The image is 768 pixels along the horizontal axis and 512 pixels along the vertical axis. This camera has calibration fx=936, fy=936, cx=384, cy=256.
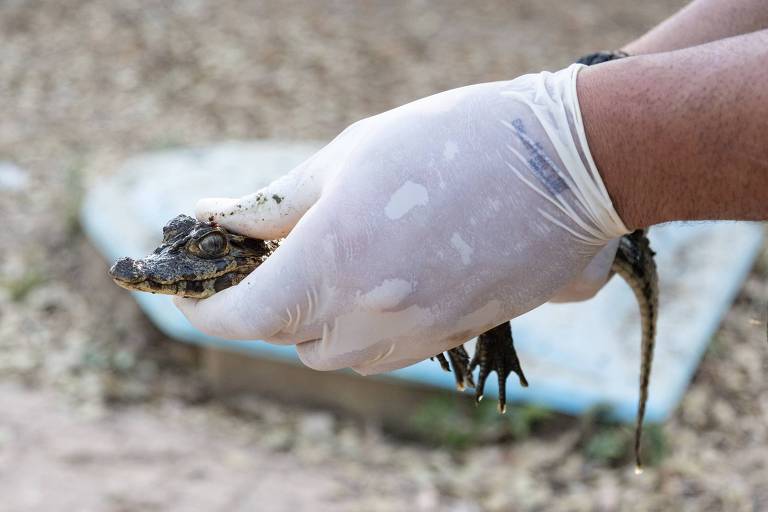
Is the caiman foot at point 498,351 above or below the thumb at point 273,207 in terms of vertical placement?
below

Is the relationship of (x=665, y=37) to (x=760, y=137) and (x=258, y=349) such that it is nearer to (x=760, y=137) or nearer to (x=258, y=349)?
(x=760, y=137)

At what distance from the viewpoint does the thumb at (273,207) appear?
1.41 meters

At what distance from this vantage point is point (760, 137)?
1.10m

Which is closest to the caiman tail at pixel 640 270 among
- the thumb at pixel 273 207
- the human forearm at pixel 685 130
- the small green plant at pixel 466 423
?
the human forearm at pixel 685 130

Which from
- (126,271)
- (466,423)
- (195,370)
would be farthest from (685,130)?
(195,370)

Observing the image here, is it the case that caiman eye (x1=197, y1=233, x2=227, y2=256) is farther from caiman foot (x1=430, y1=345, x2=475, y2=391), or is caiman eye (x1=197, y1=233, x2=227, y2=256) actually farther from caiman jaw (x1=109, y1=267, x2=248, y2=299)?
caiman foot (x1=430, y1=345, x2=475, y2=391)

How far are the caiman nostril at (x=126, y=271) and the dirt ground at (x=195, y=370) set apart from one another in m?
1.09

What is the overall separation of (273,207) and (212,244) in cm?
12

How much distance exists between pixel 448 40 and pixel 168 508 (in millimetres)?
4418

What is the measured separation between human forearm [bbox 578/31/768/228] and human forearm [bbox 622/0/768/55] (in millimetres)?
474

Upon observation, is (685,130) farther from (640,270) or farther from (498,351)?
(498,351)

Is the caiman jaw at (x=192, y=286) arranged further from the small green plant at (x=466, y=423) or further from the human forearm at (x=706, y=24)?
the small green plant at (x=466, y=423)

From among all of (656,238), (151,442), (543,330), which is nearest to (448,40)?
(656,238)

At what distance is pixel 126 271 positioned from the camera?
139 centimetres
